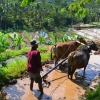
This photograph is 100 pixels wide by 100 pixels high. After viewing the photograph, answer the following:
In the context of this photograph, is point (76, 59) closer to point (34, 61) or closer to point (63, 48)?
point (63, 48)

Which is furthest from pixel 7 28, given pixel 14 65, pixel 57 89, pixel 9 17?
pixel 57 89

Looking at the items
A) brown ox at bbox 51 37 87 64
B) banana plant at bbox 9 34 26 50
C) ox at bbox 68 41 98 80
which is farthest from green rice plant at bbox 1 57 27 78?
banana plant at bbox 9 34 26 50

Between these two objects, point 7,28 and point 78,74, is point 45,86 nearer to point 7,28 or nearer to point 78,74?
point 78,74

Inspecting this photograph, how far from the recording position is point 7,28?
45.1 metres

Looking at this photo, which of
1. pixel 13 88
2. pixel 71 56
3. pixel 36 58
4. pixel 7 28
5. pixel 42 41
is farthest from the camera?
pixel 7 28

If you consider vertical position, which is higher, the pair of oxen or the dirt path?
the pair of oxen

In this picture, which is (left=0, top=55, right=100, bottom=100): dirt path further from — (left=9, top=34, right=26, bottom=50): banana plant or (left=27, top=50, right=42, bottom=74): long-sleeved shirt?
(left=9, top=34, right=26, bottom=50): banana plant

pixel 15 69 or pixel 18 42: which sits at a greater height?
pixel 15 69

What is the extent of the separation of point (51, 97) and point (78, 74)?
2.81 m

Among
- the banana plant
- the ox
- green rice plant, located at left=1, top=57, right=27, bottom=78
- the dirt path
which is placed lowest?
the banana plant

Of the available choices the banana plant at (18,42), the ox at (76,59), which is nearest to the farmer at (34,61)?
the ox at (76,59)

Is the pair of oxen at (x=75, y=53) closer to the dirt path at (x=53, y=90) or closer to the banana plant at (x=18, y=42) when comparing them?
the dirt path at (x=53, y=90)

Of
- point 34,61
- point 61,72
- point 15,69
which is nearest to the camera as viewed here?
point 34,61

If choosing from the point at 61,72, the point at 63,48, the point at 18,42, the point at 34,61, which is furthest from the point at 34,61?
the point at 18,42
